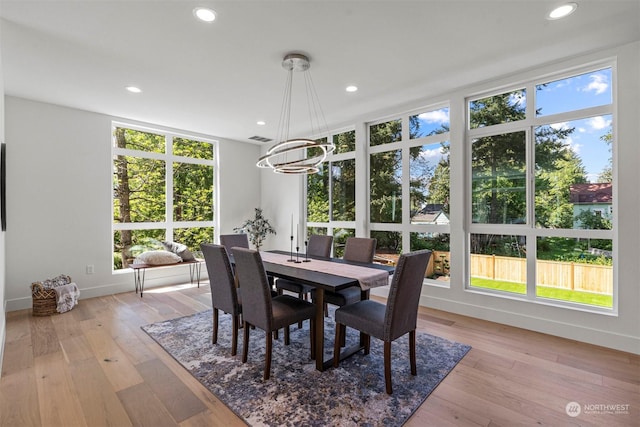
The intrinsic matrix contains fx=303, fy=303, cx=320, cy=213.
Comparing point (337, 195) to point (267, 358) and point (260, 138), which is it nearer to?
point (260, 138)

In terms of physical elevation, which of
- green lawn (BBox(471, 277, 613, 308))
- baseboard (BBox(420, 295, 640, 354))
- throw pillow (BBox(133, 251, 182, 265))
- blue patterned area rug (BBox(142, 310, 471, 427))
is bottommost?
blue patterned area rug (BBox(142, 310, 471, 427))

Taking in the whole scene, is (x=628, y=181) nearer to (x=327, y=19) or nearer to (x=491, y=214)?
(x=491, y=214)

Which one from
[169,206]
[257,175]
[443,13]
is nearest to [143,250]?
[169,206]

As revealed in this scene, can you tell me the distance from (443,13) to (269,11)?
1.32 m

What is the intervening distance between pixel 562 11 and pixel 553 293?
2679 mm

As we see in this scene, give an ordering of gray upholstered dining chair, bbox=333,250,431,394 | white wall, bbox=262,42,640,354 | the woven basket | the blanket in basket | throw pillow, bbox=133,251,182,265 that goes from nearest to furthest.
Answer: gray upholstered dining chair, bbox=333,250,431,394, white wall, bbox=262,42,640,354, the woven basket, the blanket in basket, throw pillow, bbox=133,251,182,265

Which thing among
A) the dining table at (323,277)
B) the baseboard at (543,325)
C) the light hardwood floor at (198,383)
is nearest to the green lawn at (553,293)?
the baseboard at (543,325)

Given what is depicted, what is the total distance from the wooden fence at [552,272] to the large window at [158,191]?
482 cm

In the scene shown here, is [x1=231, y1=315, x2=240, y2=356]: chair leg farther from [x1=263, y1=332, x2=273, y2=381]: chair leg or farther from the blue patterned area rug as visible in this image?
[x1=263, y1=332, x2=273, y2=381]: chair leg

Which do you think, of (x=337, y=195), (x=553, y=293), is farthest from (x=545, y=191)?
(x=337, y=195)

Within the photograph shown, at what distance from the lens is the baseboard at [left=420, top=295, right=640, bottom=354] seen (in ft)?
9.19

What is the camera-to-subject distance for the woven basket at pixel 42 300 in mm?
3705

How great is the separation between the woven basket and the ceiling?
2.44 metres

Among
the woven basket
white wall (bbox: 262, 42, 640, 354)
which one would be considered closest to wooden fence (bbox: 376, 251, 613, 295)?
white wall (bbox: 262, 42, 640, 354)
